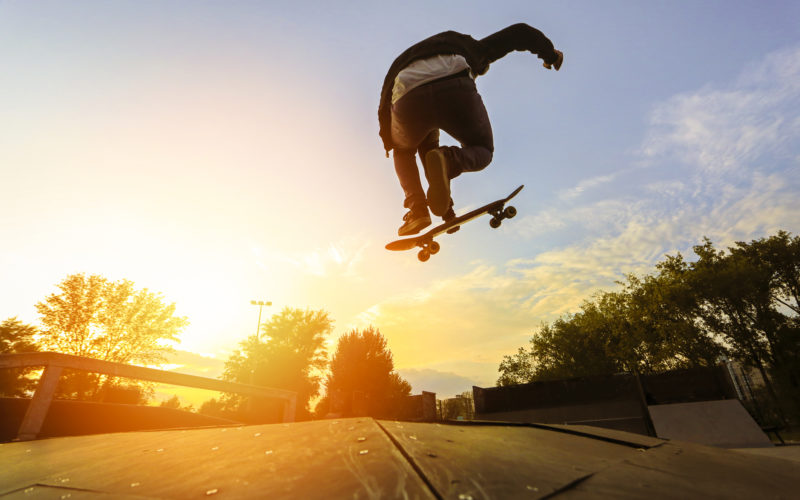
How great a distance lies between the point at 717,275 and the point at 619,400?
60.0 ft

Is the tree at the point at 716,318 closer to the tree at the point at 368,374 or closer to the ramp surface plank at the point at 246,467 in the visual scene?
the tree at the point at 368,374

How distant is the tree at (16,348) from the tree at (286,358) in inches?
665

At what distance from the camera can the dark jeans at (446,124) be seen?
3.18 m

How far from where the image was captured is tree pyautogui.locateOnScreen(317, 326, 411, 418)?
107 feet

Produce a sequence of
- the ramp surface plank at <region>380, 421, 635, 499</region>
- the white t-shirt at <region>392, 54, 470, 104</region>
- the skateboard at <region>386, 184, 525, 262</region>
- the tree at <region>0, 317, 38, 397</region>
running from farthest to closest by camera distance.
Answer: the tree at <region>0, 317, 38, 397</region>, the skateboard at <region>386, 184, 525, 262</region>, the white t-shirt at <region>392, 54, 470, 104</region>, the ramp surface plank at <region>380, 421, 635, 499</region>

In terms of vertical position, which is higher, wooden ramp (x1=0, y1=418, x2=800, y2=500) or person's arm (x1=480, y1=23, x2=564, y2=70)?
person's arm (x1=480, y1=23, x2=564, y2=70)

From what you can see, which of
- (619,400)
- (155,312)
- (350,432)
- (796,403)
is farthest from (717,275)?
(155,312)

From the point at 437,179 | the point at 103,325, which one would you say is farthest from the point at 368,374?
the point at 437,179

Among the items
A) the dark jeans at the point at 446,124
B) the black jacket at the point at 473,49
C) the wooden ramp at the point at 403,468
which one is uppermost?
the black jacket at the point at 473,49

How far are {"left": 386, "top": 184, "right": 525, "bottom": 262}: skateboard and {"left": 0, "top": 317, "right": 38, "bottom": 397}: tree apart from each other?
92.2 feet

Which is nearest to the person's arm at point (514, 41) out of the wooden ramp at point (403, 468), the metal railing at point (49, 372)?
the wooden ramp at point (403, 468)

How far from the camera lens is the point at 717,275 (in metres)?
26.6

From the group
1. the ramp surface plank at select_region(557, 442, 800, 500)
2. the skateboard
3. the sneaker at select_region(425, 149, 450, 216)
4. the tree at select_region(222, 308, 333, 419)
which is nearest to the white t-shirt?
the sneaker at select_region(425, 149, 450, 216)

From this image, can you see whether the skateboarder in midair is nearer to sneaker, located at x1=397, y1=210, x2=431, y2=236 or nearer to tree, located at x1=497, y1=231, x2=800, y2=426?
sneaker, located at x1=397, y1=210, x2=431, y2=236
